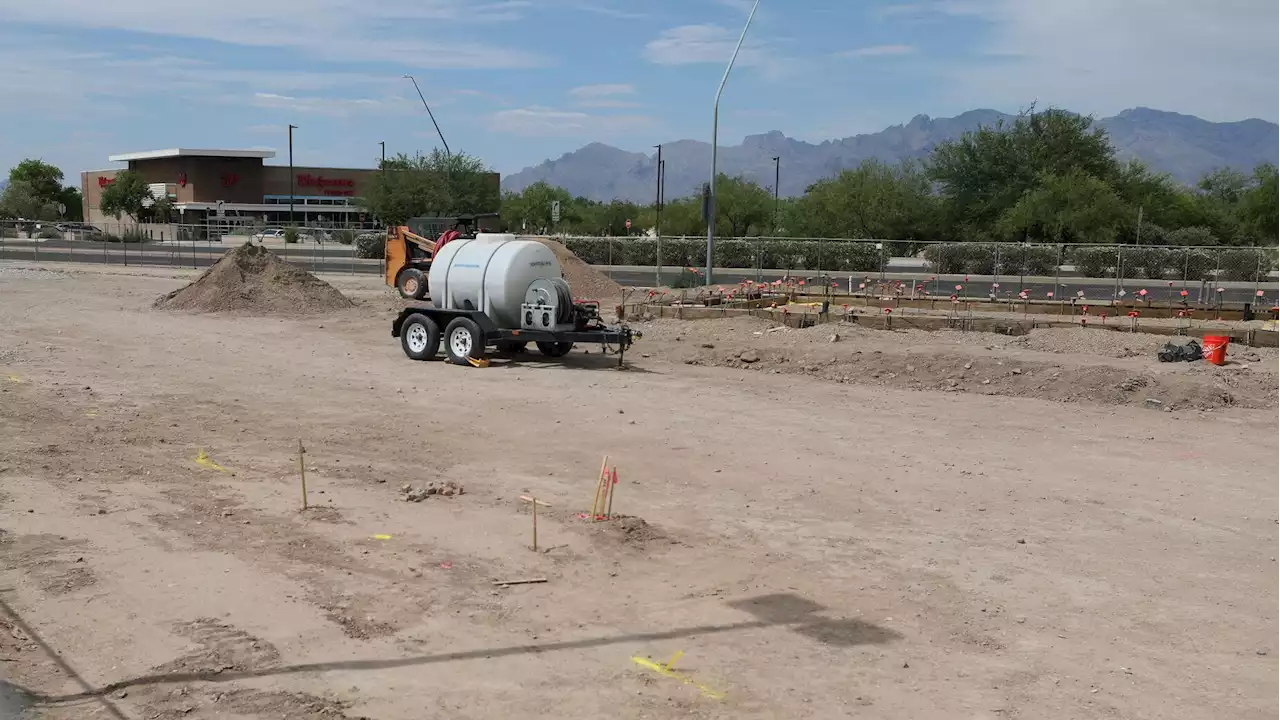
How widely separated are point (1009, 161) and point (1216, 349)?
4897cm

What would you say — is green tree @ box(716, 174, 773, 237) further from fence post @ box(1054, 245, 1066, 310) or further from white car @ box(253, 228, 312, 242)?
white car @ box(253, 228, 312, 242)

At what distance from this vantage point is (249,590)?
740 cm

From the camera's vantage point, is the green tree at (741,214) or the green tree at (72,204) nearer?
the green tree at (741,214)

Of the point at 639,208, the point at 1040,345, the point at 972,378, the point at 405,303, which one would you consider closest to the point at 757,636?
the point at 972,378

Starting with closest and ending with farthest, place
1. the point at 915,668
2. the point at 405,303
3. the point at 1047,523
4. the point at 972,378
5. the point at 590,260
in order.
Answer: the point at 915,668
the point at 1047,523
the point at 972,378
the point at 405,303
the point at 590,260

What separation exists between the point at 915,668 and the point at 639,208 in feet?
247

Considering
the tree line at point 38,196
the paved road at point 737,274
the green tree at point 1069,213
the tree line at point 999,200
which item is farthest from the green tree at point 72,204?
the green tree at point 1069,213

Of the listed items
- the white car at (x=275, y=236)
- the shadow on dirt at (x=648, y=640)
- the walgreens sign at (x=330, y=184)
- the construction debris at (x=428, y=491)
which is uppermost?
the walgreens sign at (x=330, y=184)

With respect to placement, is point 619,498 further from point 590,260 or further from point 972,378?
point 590,260

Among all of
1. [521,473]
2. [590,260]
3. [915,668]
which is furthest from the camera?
[590,260]

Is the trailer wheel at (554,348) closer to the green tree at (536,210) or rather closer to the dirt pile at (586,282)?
the dirt pile at (586,282)

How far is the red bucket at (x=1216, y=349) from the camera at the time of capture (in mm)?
18281

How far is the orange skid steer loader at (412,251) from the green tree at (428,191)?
128 feet

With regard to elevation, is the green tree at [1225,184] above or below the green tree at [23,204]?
above
